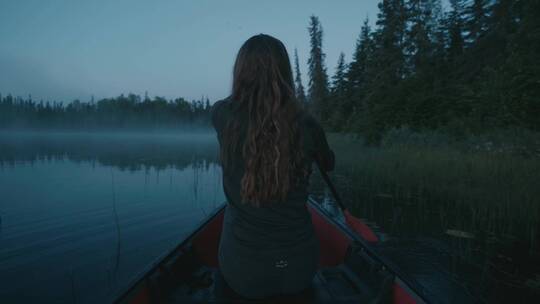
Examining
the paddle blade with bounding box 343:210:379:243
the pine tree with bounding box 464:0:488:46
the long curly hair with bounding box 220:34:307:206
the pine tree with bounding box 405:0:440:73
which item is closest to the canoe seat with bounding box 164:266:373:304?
the paddle blade with bounding box 343:210:379:243

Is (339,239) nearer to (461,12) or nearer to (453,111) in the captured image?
(453,111)

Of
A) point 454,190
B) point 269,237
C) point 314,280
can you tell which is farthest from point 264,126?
point 454,190

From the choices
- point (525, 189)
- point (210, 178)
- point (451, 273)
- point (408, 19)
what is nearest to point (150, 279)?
point (451, 273)

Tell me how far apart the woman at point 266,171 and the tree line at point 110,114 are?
10000 centimetres

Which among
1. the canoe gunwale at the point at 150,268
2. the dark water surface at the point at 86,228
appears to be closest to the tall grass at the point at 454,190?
the canoe gunwale at the point at 150,268

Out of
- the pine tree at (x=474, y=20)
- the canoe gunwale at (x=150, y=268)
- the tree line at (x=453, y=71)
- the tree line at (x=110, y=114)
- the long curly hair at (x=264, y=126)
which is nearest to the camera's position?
the long curly hair at (x=264, y=126)

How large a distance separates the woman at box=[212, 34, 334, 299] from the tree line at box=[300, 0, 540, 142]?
2.96 metres

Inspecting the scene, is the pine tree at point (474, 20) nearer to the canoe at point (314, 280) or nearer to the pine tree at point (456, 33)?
the pine tree at point (456, 33)

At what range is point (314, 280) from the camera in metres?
2.99

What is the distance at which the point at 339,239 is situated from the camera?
12.4 feet

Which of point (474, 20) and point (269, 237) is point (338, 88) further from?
point (269, 237)

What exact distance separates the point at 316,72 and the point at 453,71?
2034 centimetres

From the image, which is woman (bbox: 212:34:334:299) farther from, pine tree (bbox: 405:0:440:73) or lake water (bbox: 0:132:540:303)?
pine tree (bbox: 405:0:440:73)

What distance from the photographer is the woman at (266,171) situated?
68.8 inches
